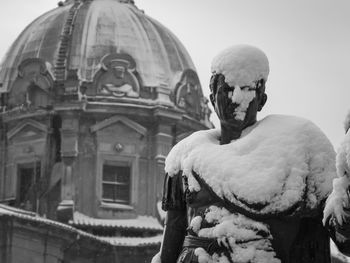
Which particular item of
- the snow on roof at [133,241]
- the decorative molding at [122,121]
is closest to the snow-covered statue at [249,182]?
the snow on roof at [133,241]

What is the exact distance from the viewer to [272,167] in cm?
662

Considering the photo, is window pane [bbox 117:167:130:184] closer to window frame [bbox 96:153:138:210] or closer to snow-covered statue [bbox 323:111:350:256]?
window frame [bbox 96:153:138:210]

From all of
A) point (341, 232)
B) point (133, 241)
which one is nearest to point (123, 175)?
point (133, 241)

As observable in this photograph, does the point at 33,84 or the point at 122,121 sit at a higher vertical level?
the point at 33,84

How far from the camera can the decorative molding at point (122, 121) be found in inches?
1895

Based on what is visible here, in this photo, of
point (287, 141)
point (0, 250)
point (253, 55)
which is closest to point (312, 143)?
point (287, 141)

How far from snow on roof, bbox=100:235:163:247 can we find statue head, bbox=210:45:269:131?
3834cm

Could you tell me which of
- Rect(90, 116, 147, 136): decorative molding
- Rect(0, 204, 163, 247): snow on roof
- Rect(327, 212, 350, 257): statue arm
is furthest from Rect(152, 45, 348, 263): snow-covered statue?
Rect(90, 116, 147, 136): decorative molding

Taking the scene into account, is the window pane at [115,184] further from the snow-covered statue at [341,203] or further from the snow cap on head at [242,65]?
the snow-covered statue at [341,203]

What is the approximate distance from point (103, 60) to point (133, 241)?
272 inches

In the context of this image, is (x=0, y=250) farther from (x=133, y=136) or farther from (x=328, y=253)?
(x=328, y=253)

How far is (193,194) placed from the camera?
272 inches

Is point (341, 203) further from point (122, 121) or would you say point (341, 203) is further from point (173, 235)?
point (122, 121)

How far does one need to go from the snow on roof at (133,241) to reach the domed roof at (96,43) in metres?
6.16
